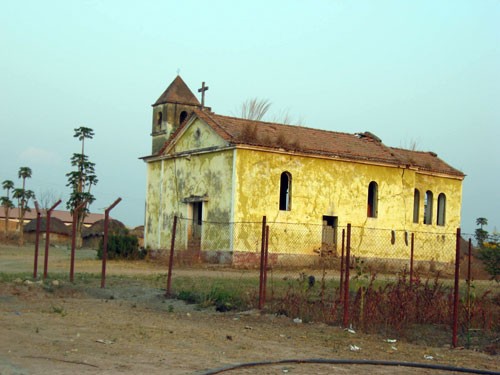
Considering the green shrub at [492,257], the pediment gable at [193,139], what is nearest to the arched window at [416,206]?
the pediment gable at [193,139]

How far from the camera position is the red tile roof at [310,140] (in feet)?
105

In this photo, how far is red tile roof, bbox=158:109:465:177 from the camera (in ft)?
105

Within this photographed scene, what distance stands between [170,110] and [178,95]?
108 cm

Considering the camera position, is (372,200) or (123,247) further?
(372,200)

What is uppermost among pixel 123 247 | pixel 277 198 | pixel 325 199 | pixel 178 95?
pixel 178 95

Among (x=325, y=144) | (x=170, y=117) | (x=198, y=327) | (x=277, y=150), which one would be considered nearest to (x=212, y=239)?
(x=277, y=150)

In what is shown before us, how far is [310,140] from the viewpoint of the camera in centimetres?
3409

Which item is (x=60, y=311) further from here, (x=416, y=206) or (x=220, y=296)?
(x=416, y=206)

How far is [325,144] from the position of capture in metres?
34.2

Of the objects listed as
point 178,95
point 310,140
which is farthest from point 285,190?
point 178,95

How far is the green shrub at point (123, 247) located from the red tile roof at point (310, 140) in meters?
4.72

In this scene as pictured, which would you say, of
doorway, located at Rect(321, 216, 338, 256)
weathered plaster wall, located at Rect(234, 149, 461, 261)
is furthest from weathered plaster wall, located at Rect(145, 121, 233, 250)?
doorway, located at Rect(321, 216, 338, 256)

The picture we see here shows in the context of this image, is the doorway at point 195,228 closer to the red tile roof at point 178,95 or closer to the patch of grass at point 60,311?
the red tile roof at point 178,95

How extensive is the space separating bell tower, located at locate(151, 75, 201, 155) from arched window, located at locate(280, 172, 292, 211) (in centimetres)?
1131
